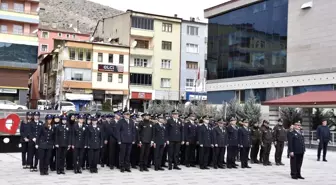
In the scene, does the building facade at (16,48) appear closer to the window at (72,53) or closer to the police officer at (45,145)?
the window at (72,53)

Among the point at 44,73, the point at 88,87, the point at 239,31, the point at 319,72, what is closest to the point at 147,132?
the point at 319,72

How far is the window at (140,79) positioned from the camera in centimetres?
5284

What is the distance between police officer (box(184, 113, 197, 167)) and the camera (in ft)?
49.9

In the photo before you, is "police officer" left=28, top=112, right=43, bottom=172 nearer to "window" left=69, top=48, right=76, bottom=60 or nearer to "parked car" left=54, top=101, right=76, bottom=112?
"parked car" left=54, top=101, right=76, bottom=112

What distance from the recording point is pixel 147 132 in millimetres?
14188

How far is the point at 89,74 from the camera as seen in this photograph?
164 feet

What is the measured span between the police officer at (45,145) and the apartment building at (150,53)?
129 ft

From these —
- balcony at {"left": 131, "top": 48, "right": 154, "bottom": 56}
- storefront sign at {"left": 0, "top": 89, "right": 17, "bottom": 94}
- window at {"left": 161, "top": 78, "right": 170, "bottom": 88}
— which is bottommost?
storefront sign at {"left": 0, "top": 89, "right": 17, "bottom": 94}

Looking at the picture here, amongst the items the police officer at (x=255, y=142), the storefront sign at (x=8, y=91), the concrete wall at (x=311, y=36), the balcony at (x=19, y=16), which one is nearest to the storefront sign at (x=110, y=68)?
the balcony at (x=19, y=16)

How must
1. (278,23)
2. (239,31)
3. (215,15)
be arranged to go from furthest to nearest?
(215,15) < (239,31) < (278,23)

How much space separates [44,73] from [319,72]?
1721 inches

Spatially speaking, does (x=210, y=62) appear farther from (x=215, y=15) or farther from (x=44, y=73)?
(x=44, y=73)

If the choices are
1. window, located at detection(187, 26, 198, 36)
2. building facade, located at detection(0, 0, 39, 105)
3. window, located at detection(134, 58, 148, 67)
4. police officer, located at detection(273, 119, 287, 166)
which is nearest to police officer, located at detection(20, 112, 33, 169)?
police officer, located at detection(273, 119, 287, 166)

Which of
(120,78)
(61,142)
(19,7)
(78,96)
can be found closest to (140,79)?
(120,78)
